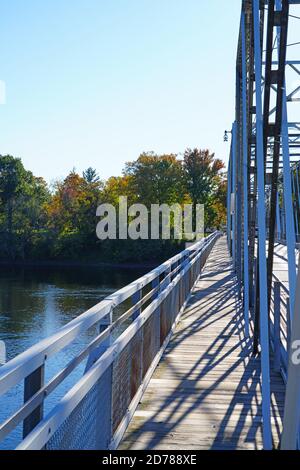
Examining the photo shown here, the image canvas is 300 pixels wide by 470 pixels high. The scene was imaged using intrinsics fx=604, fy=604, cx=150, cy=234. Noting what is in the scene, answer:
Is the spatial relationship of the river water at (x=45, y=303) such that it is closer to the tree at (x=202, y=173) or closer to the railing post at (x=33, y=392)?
the railing post at (x=33, y=392)

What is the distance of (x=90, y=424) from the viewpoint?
3.38m

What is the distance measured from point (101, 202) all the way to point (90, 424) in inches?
2576

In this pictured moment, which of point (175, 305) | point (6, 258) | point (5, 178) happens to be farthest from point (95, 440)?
point (5, 178)

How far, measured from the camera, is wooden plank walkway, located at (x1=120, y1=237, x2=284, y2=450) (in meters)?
4.56

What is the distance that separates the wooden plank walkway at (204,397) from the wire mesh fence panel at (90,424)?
1.78 feet

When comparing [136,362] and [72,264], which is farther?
[72,264]

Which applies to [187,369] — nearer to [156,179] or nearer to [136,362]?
[136,362]

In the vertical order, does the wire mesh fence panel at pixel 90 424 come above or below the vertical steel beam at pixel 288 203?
below

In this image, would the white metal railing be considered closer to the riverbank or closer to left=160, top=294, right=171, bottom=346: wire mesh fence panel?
left=160, top=294, right=171, bottom=346: wire mesh fence panel

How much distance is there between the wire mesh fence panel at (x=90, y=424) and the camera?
2781 millimetres

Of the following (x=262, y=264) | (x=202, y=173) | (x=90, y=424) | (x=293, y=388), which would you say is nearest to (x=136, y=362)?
(x=262, y=264)

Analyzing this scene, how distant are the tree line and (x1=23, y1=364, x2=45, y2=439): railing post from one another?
194 ft

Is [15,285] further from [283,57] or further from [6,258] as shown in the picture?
[283,57]

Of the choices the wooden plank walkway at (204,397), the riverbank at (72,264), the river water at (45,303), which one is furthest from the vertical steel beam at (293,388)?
the riverbank at (72,264)
